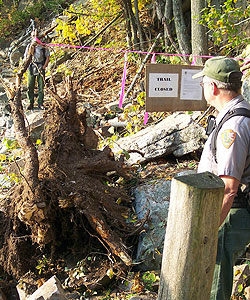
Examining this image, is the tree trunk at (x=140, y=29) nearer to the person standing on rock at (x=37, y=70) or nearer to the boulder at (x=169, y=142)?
the person standing on rock at (x=37, y=70)

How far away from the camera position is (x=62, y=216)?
4.13 meters

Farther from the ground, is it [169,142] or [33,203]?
[169,142]

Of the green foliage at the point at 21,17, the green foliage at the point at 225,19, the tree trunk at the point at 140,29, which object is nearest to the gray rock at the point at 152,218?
the green foliage at the point at 225,19

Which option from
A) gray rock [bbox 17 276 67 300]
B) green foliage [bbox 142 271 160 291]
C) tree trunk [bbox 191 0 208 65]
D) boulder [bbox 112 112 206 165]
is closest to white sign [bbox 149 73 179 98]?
boulder [bbox 112 112 206 165]

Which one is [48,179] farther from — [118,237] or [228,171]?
[228,171]

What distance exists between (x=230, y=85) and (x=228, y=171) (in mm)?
660

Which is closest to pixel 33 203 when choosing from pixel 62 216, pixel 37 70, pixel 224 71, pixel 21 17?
pixel 62 216

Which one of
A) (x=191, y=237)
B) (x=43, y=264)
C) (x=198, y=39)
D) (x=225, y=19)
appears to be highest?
(x=225, y=19)

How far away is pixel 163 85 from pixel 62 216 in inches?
102

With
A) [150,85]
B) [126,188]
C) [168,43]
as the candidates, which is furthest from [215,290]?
[168,43]

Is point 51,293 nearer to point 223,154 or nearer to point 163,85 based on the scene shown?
point 223,154

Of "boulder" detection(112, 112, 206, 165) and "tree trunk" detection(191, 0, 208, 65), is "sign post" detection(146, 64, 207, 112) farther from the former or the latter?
"tree trunk" detection(191, 0, 208, 65)

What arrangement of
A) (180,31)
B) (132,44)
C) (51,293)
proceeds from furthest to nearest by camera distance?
(132,44), (180,31), (51,293)

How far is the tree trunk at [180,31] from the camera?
8.73 metres
